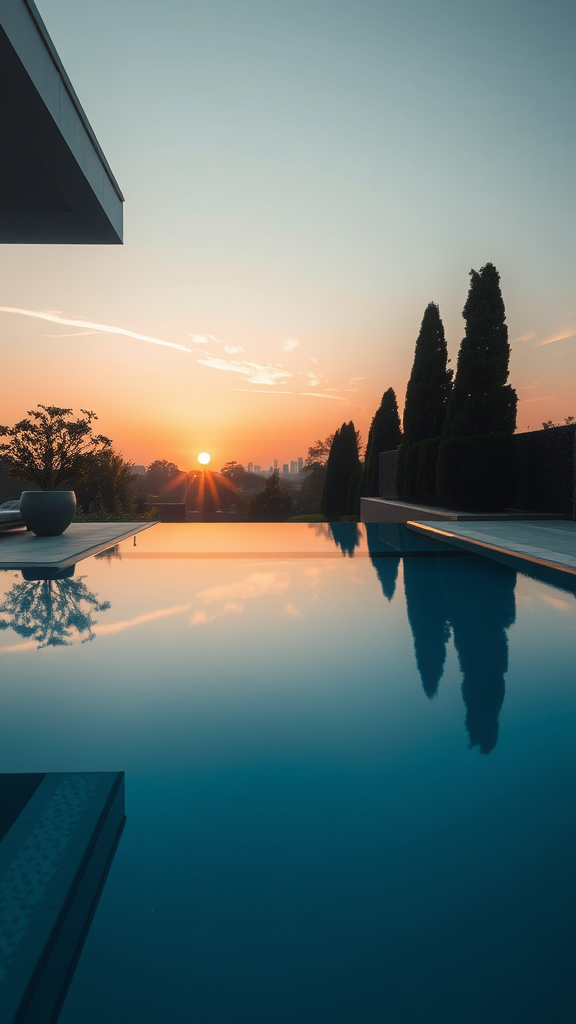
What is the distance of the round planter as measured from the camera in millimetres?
9508

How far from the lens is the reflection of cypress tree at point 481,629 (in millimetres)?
2877

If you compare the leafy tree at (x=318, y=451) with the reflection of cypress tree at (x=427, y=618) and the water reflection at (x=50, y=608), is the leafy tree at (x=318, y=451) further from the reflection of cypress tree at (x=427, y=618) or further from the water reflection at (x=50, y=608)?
the water reflection at (x=50, y=608)

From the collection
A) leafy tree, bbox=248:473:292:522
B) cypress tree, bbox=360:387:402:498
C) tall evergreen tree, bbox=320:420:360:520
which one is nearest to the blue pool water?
cypress tree, bbox=360:387:402:498

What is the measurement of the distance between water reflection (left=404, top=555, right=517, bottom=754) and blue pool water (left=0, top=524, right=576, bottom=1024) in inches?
1.1

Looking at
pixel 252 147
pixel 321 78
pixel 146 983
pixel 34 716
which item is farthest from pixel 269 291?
pixel 146 983

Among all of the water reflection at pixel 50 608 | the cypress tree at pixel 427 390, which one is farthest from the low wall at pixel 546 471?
the water reflection at pixel 50 608

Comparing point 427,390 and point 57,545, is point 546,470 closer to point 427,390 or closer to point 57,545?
point 427,390

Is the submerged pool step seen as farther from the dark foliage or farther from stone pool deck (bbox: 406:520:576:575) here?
the dark foliage

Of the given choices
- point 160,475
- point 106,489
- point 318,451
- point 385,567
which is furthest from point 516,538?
point 160,475

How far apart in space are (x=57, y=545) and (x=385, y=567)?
452 cm

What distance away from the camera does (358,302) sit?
51.3 feet

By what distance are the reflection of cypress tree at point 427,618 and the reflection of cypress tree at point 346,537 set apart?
163 cm

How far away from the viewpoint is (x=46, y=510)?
31.5 feet

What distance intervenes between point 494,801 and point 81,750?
1.53 metres
